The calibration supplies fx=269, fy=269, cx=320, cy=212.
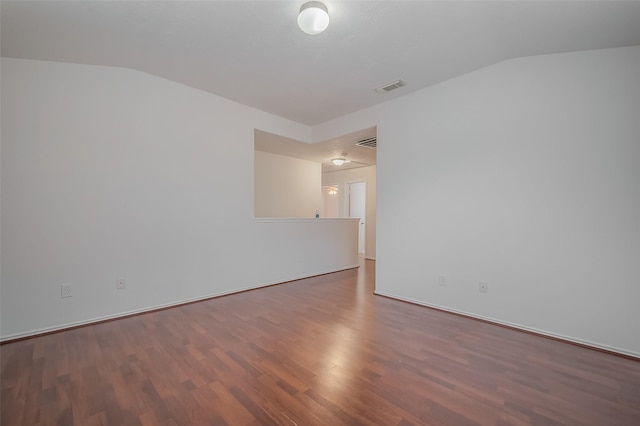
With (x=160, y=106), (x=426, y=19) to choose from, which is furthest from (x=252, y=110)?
(x=426, y=19)

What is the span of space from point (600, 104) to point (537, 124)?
1.47ft

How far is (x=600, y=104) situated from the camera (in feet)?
7.91

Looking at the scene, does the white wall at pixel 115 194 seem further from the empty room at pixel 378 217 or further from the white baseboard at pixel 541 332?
the white baseboard at pixel 541 332

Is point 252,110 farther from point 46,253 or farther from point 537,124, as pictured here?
point 537,124

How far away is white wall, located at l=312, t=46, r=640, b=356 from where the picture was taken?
91.7 inches

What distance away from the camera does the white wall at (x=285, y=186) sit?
6109mm

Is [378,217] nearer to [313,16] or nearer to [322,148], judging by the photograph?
[322,148]

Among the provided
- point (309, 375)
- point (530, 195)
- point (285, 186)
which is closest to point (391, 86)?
point (530, 195)

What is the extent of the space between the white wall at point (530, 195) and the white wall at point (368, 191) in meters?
3.54

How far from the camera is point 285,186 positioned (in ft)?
21.3

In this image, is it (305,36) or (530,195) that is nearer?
(305,36)

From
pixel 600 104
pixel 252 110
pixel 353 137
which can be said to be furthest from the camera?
pixel 353 137

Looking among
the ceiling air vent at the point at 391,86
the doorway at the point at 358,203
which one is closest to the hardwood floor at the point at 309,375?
the ceiling air vent at the point at 391,86

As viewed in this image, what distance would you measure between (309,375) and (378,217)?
2.56 metres
